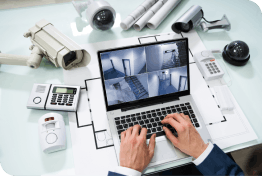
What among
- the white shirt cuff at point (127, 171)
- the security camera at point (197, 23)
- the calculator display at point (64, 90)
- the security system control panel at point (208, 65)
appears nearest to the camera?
the white shirt cuff at point (127, 171)

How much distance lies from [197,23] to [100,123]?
82 cm

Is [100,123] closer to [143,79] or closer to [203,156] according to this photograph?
[143,79]

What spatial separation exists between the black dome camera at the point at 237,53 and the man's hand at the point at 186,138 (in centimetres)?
50

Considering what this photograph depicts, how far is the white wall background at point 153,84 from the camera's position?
0.96 metres

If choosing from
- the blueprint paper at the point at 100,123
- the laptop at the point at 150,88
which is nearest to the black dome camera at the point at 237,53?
the blueprint paper at the point at 100,123

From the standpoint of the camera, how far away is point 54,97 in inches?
39.2

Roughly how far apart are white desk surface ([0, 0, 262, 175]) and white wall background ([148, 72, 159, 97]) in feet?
1.34

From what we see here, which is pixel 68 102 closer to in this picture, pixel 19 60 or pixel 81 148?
pixel 81 148

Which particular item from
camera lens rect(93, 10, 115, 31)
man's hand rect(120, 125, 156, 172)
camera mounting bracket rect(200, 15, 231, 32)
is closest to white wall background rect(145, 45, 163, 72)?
man's hand rect(120, 125, 156, 172)

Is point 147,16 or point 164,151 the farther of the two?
point 147,16

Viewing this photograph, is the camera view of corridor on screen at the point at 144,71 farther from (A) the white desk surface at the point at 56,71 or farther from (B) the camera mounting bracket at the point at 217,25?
(B) the camera mounting bracket at the point at 217,25

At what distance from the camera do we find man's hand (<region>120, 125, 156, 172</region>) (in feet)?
2.72

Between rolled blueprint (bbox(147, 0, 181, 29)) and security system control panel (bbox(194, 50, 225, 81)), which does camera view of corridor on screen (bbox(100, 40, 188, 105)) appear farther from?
rolled blueprint (bbox(147, 0, 181, 29))

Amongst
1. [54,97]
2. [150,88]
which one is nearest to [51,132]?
[54,97]
